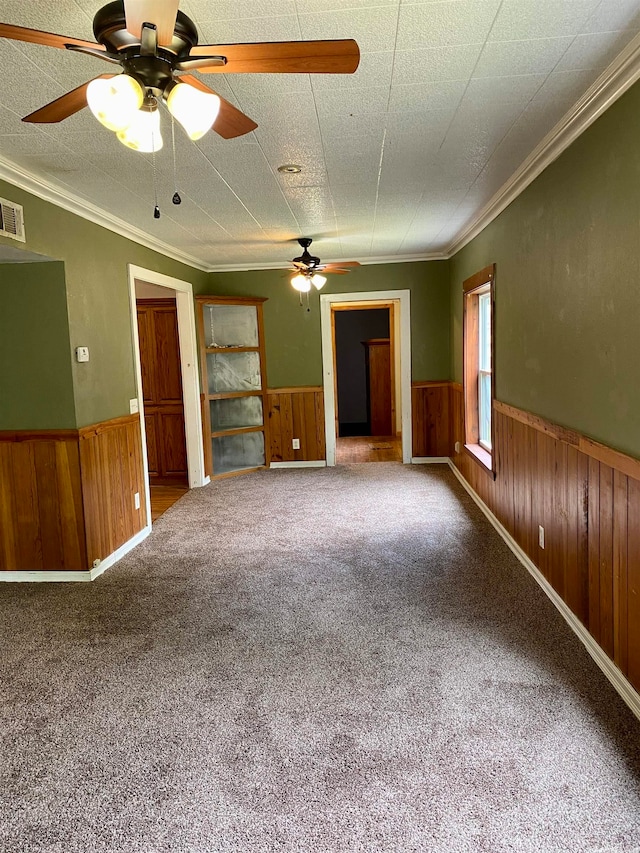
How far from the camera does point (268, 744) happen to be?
1990 mm

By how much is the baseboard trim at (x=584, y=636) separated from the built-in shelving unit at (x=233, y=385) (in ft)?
11.1

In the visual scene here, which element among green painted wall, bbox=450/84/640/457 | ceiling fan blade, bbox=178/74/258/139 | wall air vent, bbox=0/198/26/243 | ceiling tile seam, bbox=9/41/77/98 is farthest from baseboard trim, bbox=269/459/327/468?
ceiling fan blade, bbox=178/74/258/139

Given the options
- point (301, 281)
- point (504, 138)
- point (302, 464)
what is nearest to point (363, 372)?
point (302, 464)

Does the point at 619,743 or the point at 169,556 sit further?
the point at 169,556

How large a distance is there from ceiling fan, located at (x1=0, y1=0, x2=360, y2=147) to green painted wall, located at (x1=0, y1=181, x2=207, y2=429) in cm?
188

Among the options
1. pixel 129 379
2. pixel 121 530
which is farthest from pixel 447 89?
pixel 121 530

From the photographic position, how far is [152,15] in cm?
118

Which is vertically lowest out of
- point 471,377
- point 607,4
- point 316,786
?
point 316,786

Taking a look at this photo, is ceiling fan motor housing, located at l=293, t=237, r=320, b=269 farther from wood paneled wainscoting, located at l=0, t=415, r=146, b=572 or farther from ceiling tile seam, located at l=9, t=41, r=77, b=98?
ceiling tile seam, located at l=9, t=41, r=77, b=98

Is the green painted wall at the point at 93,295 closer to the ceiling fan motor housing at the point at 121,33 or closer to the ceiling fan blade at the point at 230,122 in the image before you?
the ceiling fan blade at the point at 230,122

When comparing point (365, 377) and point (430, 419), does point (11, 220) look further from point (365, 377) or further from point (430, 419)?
point (365, 377)

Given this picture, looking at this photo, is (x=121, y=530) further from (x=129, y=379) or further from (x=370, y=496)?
(x=370, y=496)

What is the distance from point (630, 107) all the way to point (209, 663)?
2.81 metres

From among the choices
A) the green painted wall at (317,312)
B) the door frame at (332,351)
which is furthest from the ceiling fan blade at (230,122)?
the door frame at (332,351)
